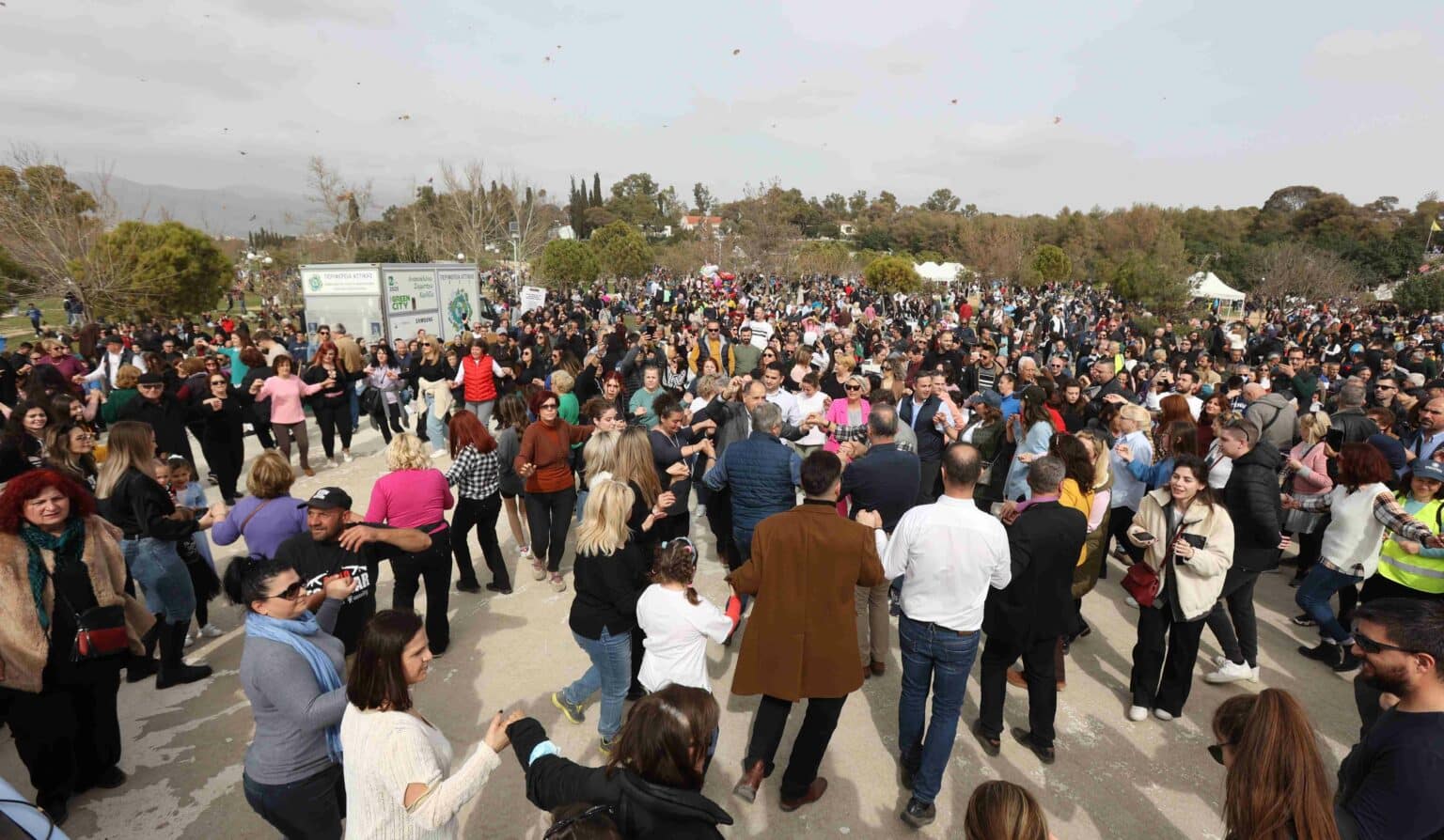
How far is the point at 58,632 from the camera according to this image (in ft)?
9.78

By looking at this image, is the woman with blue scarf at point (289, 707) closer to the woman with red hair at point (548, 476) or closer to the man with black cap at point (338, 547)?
the man with black cap at point (338, 547)

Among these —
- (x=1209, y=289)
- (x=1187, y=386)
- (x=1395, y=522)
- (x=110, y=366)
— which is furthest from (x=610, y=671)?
(x=1209, y=289)

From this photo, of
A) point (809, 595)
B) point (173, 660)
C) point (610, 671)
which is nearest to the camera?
point (809, 595)

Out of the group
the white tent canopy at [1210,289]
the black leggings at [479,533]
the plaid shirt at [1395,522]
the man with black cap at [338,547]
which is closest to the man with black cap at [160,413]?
the black leggings at [479,533]

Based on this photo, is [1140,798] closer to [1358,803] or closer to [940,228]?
[1358,803]

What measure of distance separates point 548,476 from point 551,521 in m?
0.52

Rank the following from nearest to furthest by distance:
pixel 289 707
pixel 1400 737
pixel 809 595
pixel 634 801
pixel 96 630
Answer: pixel 634 801
pixel 1400 737
pixel 289 707
pixel 809 595
pixel 96 630

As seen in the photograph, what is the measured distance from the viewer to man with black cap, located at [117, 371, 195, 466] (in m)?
6.55

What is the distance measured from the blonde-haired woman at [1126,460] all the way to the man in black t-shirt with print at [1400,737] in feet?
10.1

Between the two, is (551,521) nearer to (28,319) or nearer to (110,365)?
(110,365)

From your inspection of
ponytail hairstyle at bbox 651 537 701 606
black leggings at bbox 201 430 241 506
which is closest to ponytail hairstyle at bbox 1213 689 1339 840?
ponytail hairstyle at bbox 651 537 701 606

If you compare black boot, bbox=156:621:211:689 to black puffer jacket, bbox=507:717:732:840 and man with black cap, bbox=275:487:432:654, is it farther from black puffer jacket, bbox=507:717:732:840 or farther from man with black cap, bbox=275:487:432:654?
black puffer jacket, bbox=507:717:732:840

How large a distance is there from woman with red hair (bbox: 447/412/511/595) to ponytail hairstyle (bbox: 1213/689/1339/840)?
444 centimetres

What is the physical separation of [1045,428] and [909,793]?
2.89 meters
